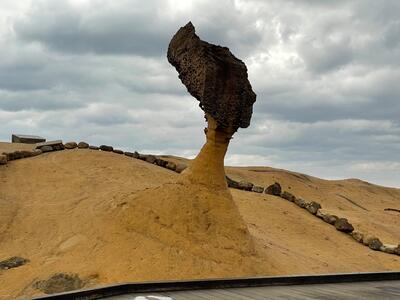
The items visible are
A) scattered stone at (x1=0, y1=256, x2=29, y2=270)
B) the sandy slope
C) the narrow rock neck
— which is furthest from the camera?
the narrow rock neck

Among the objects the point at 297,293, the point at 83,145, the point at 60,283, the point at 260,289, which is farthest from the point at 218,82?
the point at 83,145

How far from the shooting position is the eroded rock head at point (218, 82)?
32.9 feet

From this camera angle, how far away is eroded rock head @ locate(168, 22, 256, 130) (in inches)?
394

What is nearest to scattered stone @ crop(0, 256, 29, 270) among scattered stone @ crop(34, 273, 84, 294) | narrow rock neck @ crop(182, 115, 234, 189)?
scattered stone @ crop(34, 273, 84, 294)

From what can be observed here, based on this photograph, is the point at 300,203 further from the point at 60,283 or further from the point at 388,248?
the point at 60,283

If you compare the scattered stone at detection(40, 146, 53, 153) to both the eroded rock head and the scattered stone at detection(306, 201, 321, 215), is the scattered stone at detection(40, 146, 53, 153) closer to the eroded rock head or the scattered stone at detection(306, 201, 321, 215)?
the scattered stone at detection(306, 201, 321, 215)

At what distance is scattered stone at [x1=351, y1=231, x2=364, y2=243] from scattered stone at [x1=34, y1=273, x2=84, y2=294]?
970 centimetres

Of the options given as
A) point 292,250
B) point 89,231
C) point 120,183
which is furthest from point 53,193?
point 292,250

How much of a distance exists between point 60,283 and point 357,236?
33.0 ft

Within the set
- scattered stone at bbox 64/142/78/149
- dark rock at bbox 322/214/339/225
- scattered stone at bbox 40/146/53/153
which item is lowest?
dark rock at bbox 322/214/339/225

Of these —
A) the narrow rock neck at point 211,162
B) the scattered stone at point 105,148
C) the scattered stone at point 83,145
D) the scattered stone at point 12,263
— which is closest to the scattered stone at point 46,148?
the scattered stone at point 83,145

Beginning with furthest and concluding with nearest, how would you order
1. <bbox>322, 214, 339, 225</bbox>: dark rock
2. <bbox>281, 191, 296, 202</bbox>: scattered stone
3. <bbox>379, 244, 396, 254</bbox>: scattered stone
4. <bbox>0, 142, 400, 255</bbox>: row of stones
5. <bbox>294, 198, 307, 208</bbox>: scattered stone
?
1. <bbox>281, 191, 296, 202</bbox>: scattered stone
2. <bbox>294, 198, 307, 208</bbox>: scattered stone
3. <bbox>322, 214, 339, 225</bbox>: dark rock
4. <bbox>0, 142, 400, 255</bbox>: row of stones
5. <bbox>379, 244, 396, 254</bbox>: scattered stone

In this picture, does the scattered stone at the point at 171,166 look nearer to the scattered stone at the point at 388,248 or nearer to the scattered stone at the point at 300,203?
the scattered stone at the point at 300,203

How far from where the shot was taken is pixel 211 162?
1045 cm
